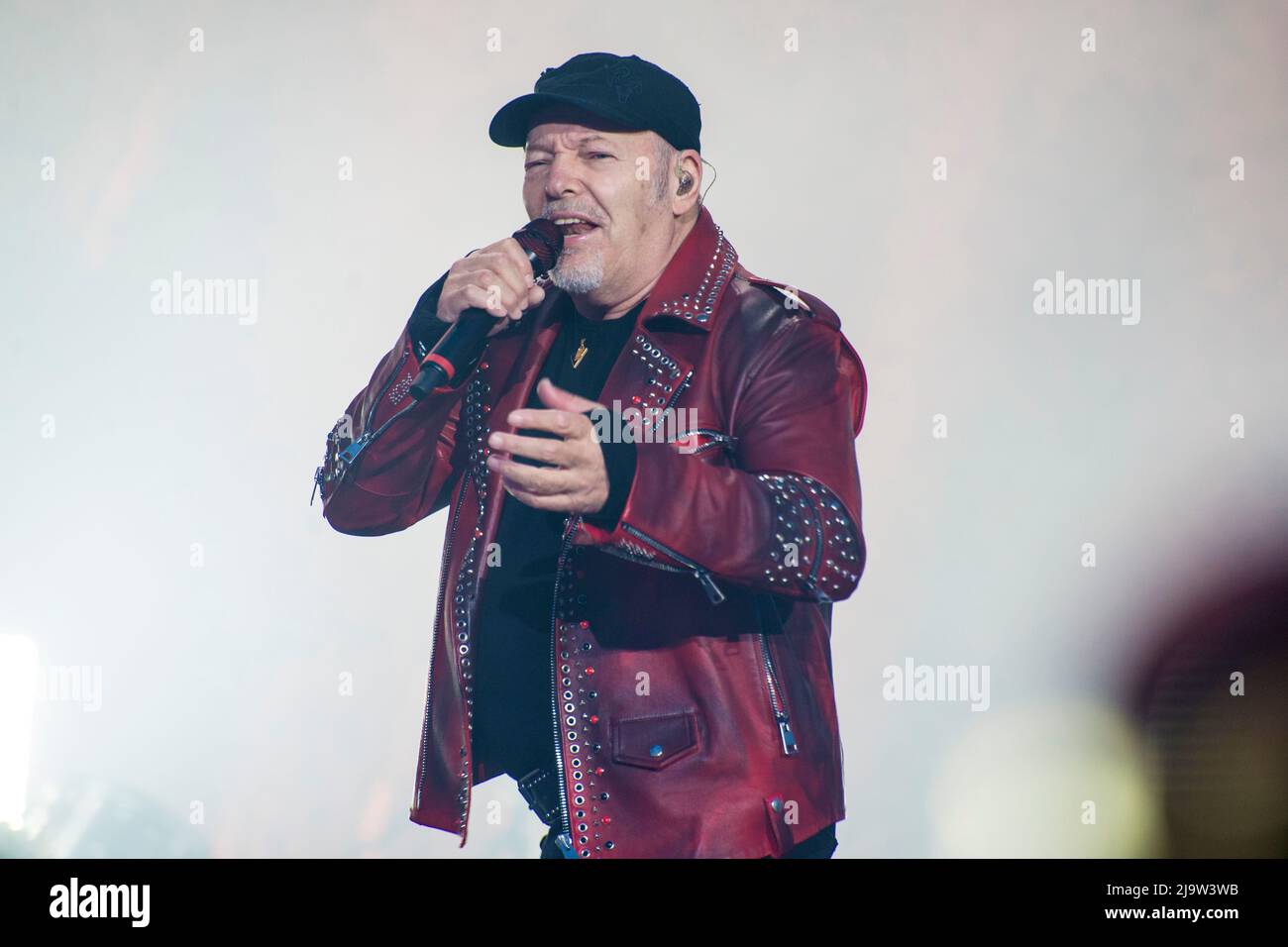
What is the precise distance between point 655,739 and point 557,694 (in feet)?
0.59

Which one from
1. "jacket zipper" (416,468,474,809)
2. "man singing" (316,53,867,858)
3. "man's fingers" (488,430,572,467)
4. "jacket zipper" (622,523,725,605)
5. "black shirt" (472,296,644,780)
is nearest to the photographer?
"man's fingers" (488,430,572,467)

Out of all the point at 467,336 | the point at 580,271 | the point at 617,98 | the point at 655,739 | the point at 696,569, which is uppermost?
the point at 617,98

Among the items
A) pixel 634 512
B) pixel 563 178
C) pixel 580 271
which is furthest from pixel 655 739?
pixel 563 178

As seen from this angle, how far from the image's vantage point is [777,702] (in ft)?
6.89

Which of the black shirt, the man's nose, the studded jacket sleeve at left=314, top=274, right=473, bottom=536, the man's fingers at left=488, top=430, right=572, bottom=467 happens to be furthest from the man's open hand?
the man's nose

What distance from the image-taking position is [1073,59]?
2504 mm

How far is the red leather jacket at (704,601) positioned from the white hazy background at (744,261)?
0.18 metres

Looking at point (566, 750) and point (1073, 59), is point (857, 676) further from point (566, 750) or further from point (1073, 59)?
point (1073, 59)

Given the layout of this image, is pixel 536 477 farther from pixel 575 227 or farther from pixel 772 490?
pixel 575 227

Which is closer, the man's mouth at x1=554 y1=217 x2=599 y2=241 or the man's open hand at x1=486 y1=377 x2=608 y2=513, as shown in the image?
the man's open hand at x1=486 y1=377 x2=608 y2=513

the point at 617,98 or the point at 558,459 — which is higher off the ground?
the point at 617,98

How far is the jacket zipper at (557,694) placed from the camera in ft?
6.84

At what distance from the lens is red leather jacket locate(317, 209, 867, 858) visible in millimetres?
2035

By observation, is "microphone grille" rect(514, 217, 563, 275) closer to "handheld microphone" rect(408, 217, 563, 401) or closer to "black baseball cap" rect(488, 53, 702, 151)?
"handheld microphone" rect(408, 217, 563, 401)
